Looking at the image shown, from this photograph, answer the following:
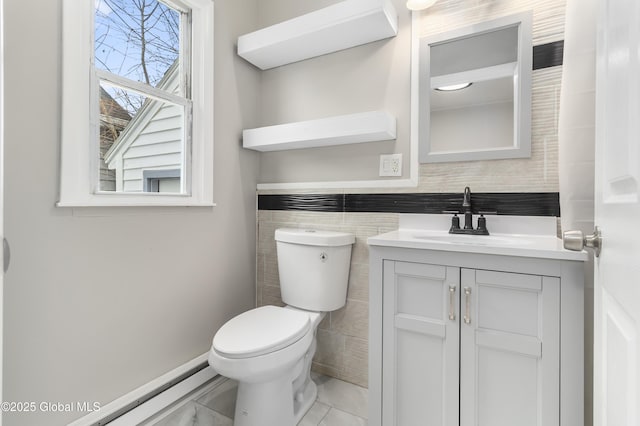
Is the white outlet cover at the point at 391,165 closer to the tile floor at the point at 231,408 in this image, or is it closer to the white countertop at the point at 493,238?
the white countertop at the point at 493,238

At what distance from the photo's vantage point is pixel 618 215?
543 millimetres

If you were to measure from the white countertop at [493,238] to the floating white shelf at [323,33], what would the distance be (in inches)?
37.5

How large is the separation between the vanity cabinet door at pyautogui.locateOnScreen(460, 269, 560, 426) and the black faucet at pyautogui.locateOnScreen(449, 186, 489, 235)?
1.20 ft

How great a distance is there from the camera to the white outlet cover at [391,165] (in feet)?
5.17

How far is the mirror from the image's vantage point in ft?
4.32

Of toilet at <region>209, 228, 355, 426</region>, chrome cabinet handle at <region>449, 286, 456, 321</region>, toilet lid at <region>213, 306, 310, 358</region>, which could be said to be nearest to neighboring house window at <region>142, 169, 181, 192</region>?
toilet at <region>209, 228, 355, 426</region>

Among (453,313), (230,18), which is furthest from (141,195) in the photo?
(453,313)

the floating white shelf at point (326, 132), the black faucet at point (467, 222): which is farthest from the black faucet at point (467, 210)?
the floating white shelf at point (326, 132)

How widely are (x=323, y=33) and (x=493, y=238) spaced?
1272 mm

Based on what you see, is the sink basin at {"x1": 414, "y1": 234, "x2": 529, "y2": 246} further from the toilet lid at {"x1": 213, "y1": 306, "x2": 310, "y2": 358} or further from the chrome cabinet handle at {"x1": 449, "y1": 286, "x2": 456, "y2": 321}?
the toilet lid at {"x1": 213, "y1": 306, "x2": 310, "y2": 358}

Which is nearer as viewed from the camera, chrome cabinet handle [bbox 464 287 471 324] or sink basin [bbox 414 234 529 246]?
chrome cabinet handle [bbox 464 287 471 324]

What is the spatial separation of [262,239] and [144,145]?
0.85 metres

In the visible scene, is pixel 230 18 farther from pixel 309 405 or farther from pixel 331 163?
pixel 309 405

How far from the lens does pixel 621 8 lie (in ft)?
1.77
